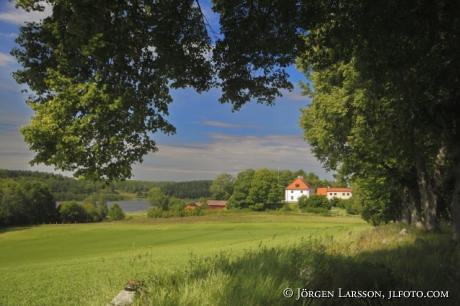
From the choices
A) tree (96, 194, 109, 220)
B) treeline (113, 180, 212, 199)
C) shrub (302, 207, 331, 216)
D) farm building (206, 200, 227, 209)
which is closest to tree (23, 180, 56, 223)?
tree (96, 194, 109, 220)

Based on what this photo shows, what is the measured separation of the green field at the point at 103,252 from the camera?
8.35m

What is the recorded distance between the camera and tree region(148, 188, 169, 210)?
11031 cm

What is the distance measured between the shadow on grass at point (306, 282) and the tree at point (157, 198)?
347 feet

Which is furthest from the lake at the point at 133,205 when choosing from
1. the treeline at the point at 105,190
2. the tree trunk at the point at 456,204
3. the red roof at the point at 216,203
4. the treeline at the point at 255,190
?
the tree trunk at the point at 456,204

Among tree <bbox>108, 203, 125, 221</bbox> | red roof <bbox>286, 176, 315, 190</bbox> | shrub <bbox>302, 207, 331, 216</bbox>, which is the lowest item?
tree <bbox>108, 203, 125, 221</bbox>

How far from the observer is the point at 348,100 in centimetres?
2098

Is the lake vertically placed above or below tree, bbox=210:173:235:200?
below

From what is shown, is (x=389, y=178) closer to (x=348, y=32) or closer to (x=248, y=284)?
(x=348, y=32)

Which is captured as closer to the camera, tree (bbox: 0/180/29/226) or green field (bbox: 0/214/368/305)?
green field (bbox: 0/214/368/305)

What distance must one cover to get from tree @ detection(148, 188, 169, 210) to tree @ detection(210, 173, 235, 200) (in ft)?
94.2

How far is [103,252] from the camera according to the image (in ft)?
108

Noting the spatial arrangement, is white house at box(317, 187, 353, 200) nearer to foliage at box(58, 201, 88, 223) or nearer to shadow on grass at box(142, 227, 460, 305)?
foliage at box(58, 201, 88, 223)
